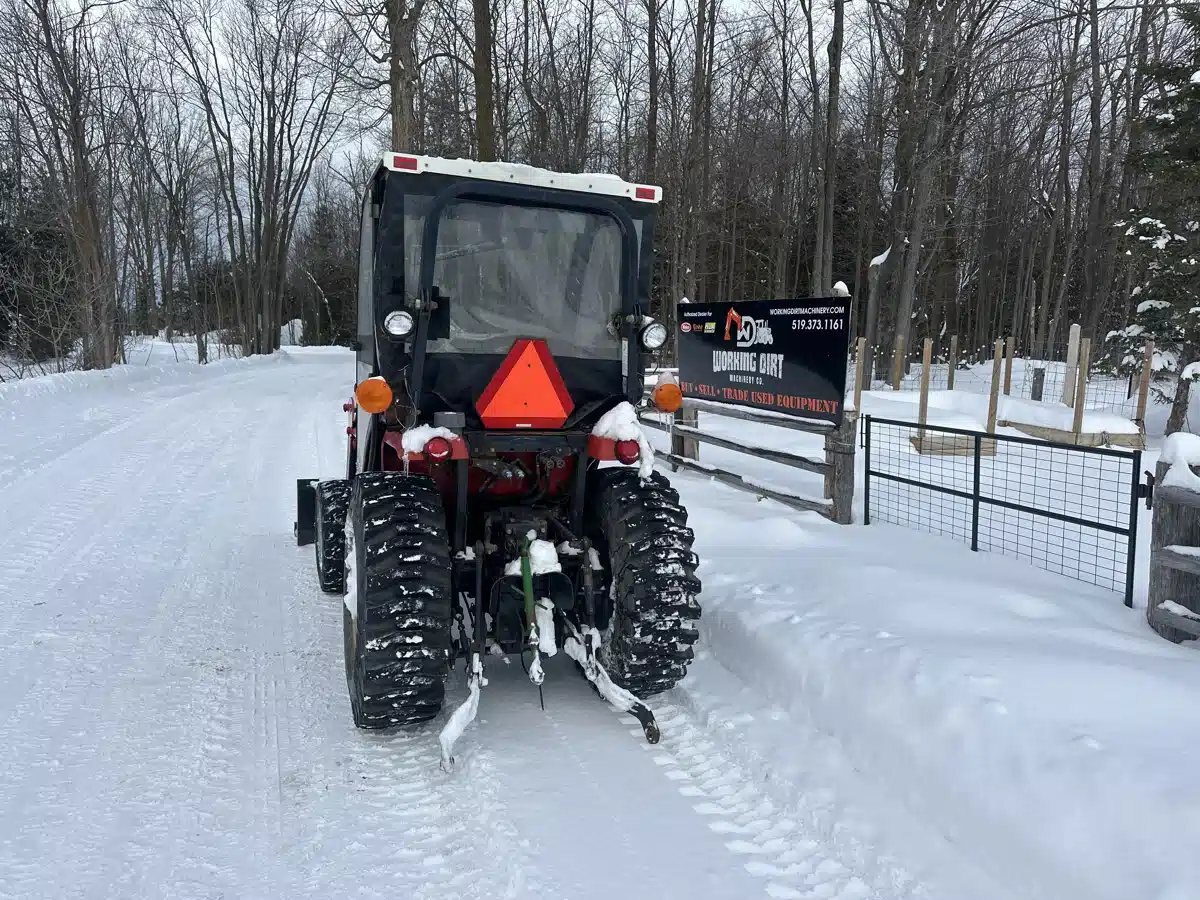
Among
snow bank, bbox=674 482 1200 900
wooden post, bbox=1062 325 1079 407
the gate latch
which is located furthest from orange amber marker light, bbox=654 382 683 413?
wooden post, bbox=1062 325 1079 407

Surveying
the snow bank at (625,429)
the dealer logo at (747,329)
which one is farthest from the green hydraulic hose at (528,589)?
the dealer logo at (747,329)

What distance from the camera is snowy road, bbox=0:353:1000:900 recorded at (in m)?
2.91

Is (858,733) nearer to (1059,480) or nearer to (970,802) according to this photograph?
(970,802)

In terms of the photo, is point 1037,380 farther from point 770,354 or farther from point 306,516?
point 306,516

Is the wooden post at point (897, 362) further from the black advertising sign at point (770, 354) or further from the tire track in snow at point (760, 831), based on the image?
the tire track in snow at point (760, 831)

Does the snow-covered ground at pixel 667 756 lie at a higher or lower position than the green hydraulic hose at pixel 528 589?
lower

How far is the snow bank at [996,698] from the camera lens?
2.70 metres

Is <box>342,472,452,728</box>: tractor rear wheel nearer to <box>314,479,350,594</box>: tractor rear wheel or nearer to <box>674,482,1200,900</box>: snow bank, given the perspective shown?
<box>674,482,1200,900</box>: snow bank

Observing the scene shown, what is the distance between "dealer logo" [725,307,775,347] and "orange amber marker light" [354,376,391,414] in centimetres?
485

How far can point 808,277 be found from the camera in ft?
126

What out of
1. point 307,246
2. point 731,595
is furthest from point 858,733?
point 307,246

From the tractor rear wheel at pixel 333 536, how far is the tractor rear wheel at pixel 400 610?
2.01 metres

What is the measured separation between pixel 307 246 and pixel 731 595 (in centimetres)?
5801

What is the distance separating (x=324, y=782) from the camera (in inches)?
137
